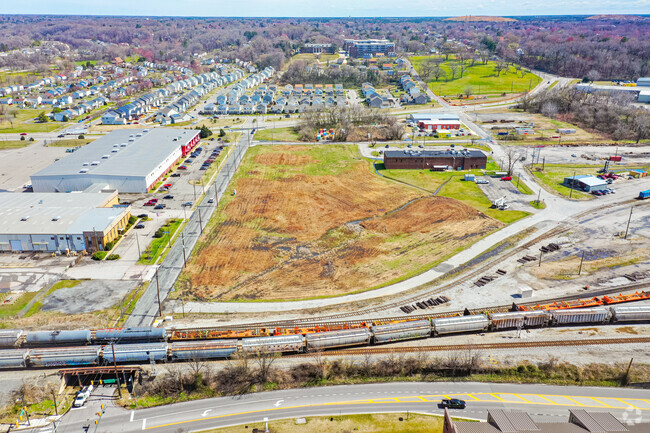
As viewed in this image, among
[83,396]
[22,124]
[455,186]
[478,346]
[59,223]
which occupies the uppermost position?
[22,124]

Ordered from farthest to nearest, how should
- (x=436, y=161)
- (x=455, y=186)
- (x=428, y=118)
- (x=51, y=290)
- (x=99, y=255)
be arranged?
(x=428, y=118)
(x=436, y=161)
(x=455, y=186)
(x=99, y=255)
(x=51, y=290)

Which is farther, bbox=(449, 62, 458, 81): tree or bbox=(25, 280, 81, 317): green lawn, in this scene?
bbox=(449, 62, 458, 81): tree

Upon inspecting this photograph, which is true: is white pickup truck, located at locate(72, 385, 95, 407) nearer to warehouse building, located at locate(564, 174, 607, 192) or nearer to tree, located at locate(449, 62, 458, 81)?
warehouse building, located at locate(564, 174, 607, 192)

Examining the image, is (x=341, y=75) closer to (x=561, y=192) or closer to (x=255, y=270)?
(x=561, y=192)

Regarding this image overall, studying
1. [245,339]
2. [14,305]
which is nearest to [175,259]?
[14,305]

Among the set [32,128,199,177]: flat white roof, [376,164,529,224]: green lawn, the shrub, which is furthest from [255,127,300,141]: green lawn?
the shrub

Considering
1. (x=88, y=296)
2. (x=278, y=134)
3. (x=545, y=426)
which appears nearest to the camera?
(x=545, y=426)

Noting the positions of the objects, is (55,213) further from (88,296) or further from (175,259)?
(175,259)

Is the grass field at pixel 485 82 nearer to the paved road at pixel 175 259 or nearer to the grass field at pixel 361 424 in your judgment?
the paved road at pixel 175 259
